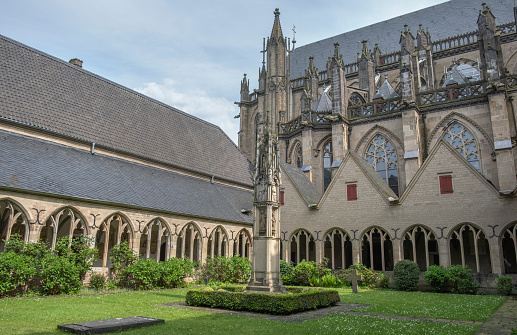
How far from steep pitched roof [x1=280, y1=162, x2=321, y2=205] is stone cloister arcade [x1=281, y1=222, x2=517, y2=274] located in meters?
2.28

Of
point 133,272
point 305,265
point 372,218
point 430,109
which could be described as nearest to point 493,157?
point 430,109

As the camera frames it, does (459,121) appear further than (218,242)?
Yes

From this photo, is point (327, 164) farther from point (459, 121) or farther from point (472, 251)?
point (472, 251)

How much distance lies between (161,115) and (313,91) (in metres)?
13.4

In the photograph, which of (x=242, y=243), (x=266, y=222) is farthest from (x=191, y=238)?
(x=266, y=222)

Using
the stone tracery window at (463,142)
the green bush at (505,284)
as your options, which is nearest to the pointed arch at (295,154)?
the stone tracery window at (463,142)

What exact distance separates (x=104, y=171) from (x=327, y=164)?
1697cm

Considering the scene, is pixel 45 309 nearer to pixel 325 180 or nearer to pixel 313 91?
pixel 325 180

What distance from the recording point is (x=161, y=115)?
94.4ft

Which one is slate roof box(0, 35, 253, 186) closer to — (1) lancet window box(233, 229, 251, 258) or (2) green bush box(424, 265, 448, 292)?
(1) lancet window box(233, 229, 251, 258)

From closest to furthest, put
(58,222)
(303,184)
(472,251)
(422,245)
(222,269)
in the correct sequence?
1. (58,222)
2. (222,269)
3. (472,251)
4. (422,245)
5. (303,184)

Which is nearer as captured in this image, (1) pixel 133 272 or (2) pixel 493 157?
(1) pixel 133 272

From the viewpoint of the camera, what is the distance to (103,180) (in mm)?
18938

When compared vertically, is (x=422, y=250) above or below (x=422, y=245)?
below
